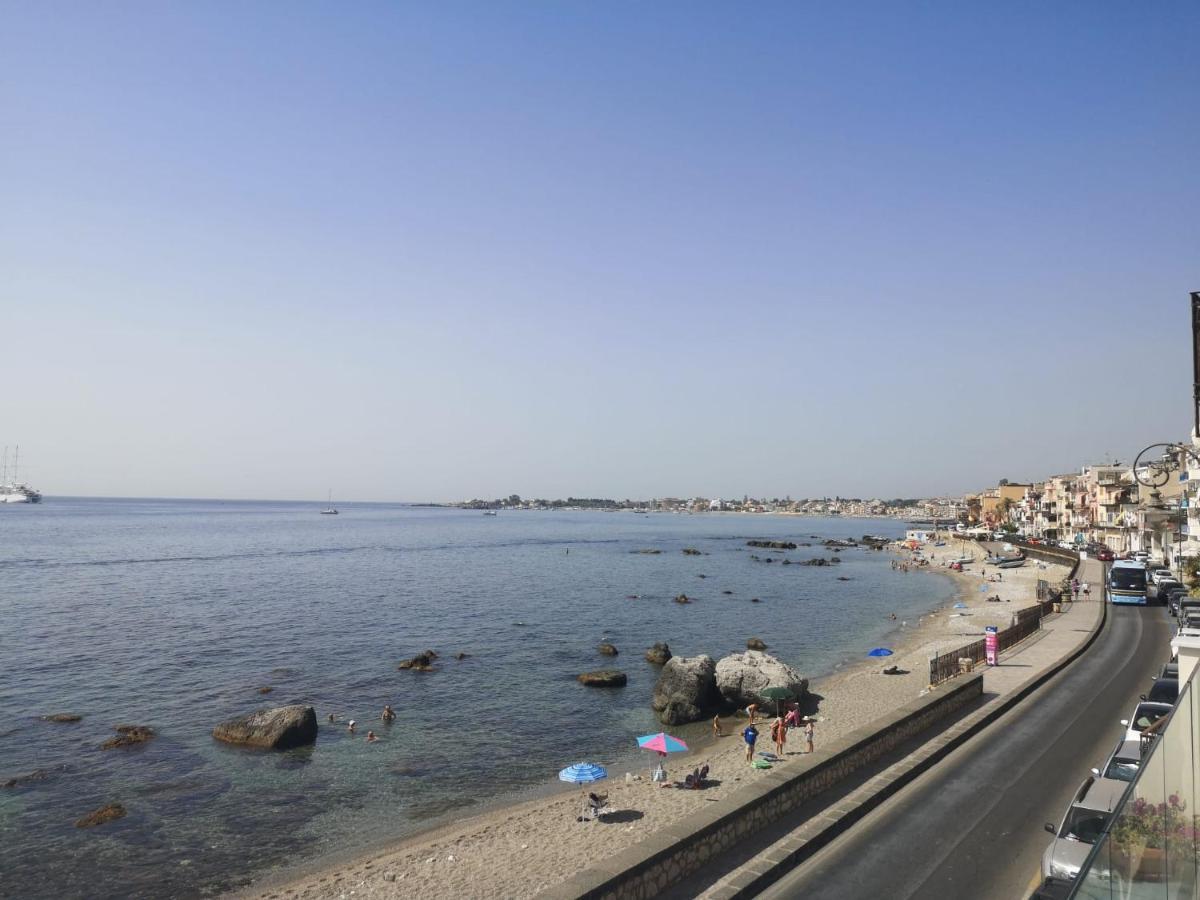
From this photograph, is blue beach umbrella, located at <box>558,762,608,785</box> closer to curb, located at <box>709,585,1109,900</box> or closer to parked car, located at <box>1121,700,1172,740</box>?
curb, located at <box>709,585,1109,900</box>

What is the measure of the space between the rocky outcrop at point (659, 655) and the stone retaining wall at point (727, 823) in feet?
81.9

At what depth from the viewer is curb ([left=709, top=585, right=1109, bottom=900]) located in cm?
1197

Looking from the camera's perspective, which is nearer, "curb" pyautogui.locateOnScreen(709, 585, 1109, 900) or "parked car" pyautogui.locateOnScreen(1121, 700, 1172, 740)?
"curb" pyautogui.locateOnScreen(709, 585, 1109, 900)

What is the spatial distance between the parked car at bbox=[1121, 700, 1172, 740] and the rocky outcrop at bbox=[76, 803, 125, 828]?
2806 cm

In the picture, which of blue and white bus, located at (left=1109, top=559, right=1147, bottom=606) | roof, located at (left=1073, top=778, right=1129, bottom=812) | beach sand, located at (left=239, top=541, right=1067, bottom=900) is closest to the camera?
roof, located at (left=1073, top=778, right=1129, bottom=812)

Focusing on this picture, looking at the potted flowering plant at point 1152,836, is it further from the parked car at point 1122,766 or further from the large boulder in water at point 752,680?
the large boulder in water at point 752,680

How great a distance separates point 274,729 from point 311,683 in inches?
417

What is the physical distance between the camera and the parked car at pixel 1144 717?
16984 mm

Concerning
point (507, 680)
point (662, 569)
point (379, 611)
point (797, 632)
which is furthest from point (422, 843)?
point (662, 569)

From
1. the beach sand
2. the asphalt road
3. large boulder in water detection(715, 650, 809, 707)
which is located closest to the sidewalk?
the asphalt road

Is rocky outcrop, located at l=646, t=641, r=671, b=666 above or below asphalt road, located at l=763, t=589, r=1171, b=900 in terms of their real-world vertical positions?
below

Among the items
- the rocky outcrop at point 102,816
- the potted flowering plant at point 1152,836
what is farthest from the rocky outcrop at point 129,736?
the potted flowering plant at point 1152,836

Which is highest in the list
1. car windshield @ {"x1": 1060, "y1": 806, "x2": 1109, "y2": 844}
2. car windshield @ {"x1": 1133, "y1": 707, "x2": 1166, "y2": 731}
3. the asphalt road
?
car windshield @ {"x1": 1133, "y1": 707, "x2": 1166, "y2": 731}

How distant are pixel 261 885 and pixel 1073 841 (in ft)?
59.7
